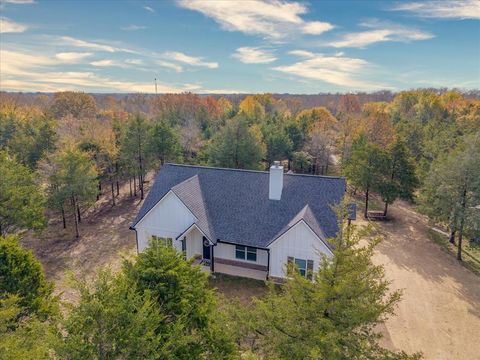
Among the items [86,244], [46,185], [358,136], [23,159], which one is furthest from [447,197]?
[23,159]

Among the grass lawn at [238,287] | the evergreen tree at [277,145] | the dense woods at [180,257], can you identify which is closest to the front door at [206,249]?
the grass lawn at [238,287]

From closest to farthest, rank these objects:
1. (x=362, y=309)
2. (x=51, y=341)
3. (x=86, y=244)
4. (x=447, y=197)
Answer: (x=51, y=341)
(x=362, y=309)
(x=447, y=197)
(x=86, y=244)

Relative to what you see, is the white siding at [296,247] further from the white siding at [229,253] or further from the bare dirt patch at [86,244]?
the bare dirt patch at [86,244]

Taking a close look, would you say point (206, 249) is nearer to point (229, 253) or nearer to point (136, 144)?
point (229, 253)

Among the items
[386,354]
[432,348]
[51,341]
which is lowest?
[432,348]

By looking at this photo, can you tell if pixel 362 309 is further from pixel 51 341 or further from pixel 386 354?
pixel 51 341

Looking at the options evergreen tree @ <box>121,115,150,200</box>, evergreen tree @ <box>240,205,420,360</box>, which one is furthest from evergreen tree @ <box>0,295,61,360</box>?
evergreen tree @ <box>121,115,150,200</box>
